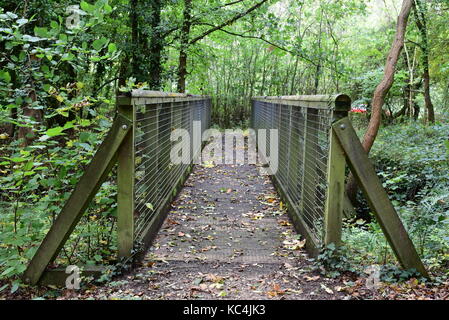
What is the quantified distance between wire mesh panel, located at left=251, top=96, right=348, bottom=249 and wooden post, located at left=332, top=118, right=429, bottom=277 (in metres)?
0.24

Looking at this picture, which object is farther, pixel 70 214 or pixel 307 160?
pixel 307 160

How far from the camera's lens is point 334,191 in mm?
3447

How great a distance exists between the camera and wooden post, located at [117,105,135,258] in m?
3.41

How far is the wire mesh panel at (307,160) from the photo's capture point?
3748 mm

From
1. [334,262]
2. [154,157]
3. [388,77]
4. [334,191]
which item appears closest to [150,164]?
[154,157]

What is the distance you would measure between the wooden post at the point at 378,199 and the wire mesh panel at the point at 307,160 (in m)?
0.24

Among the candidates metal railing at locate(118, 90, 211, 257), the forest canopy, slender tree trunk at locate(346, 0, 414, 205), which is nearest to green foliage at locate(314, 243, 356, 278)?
the forest canopy

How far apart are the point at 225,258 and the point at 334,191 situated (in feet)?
4.41

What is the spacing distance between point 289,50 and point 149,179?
28.1 ft

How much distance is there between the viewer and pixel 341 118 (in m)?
3.35

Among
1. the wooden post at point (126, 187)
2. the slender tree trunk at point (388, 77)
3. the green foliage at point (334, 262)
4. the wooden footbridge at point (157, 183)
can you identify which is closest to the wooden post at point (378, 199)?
the wooden footbridge at point (157, 183)

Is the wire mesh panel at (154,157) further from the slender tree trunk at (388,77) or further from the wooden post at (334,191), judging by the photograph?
the slender tree trunk at (388,77)

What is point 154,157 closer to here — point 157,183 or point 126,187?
point 157,183

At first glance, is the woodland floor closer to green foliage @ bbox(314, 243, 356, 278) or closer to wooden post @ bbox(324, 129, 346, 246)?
green foliage @ bbox(314, 243, 356, 278)
